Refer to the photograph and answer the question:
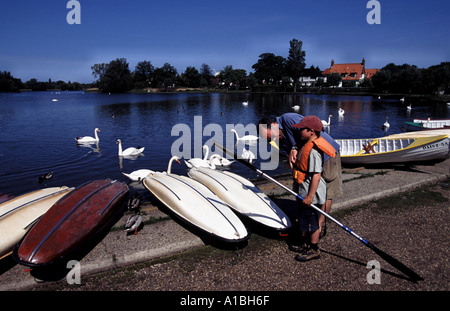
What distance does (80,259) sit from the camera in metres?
5.34

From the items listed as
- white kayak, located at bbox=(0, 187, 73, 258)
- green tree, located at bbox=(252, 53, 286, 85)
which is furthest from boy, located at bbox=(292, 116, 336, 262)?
green tree, located at bbox=(252, 53, 286, 85)

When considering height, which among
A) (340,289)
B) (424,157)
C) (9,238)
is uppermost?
(424,157)

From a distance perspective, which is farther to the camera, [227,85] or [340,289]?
[227,85]

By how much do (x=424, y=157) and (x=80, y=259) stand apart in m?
12.3

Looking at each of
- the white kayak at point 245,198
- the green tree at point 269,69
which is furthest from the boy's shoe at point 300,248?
the green tree at point 269,69

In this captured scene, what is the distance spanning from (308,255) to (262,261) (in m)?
0.89

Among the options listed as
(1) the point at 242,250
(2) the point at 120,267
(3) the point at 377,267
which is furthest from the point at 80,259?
(3) the point at 377,267

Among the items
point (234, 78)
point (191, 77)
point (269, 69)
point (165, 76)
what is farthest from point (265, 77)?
point (165, 76)

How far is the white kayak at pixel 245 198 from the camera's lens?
243 inches

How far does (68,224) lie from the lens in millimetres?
5605

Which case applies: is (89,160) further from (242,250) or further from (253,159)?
(242,250)

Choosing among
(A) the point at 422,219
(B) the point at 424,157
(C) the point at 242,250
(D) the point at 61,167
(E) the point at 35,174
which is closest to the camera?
(C) the point at 242,250

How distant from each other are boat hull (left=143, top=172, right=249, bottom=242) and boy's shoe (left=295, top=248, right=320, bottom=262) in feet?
3.52

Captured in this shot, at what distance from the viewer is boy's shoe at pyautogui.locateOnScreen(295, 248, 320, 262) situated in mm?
5305
